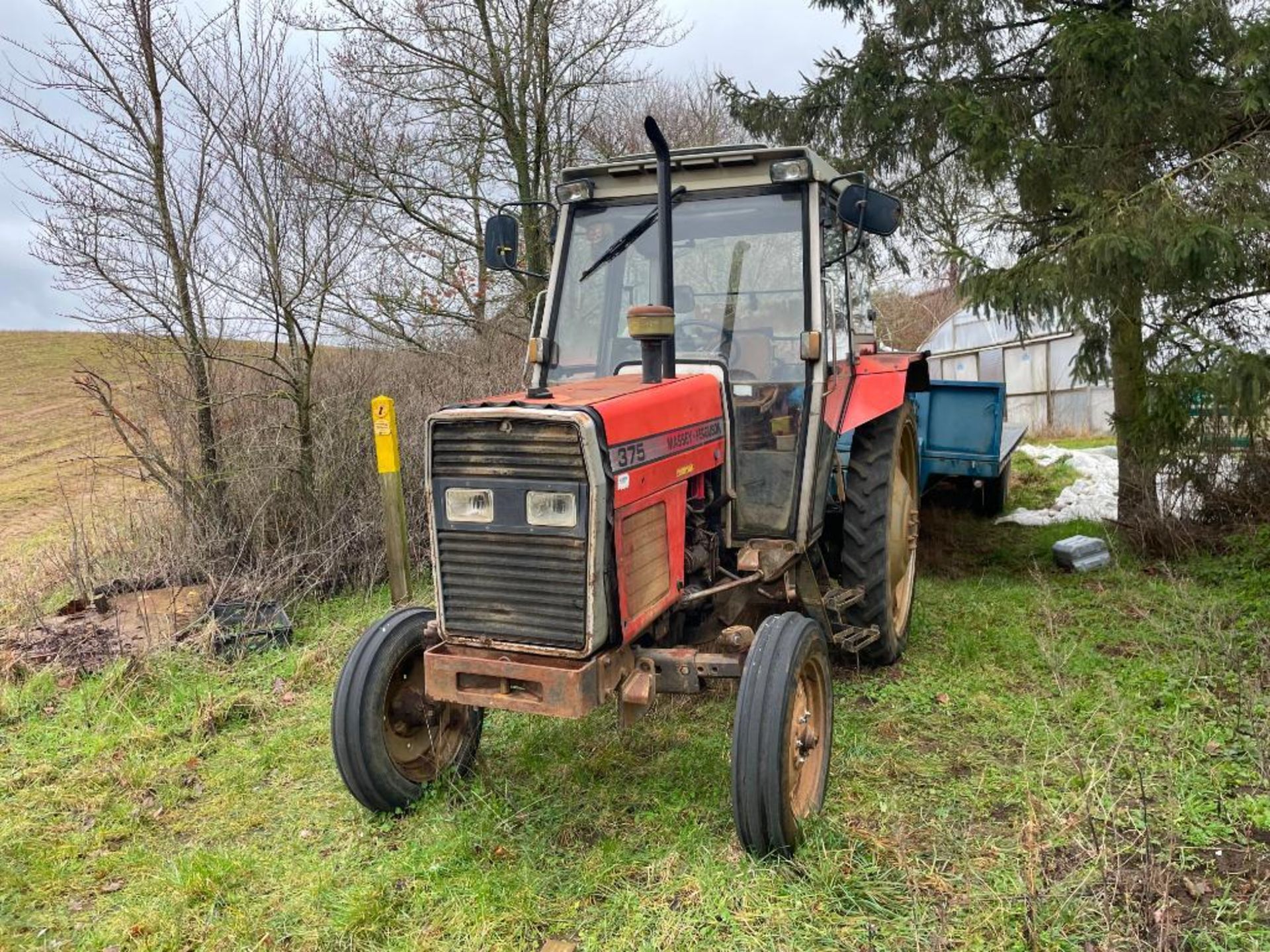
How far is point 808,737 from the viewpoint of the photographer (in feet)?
9.95

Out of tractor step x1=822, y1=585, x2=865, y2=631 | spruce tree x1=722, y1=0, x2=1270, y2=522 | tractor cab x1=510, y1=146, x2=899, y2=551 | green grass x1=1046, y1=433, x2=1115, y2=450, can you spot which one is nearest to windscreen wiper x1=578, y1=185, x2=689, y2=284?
tractor cab x1=510, y1=146, x2=899, y2=551

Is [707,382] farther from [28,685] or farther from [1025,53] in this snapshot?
[1025,53]

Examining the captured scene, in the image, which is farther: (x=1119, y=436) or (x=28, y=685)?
(x=1119, y=436)

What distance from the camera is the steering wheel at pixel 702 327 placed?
380 cm

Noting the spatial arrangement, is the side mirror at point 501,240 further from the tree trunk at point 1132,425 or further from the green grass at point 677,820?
the tree trunk at point 1132,425

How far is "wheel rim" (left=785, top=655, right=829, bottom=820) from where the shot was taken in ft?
9.73

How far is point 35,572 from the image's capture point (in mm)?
6492

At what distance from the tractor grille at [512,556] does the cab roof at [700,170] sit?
5.26 feet

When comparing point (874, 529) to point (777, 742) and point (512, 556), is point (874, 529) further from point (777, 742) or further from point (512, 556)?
point (512, 556)

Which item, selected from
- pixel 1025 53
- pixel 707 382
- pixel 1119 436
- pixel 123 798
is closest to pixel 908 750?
pixel 707 382

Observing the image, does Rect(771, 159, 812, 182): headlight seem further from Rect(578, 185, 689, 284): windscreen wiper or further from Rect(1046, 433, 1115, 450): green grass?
Rect(1046, 433, 1115, 450): green grass

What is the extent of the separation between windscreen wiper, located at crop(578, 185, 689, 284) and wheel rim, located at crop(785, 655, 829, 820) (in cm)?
Result: 186

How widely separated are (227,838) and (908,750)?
103 inches

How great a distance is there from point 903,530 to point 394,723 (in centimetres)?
296
